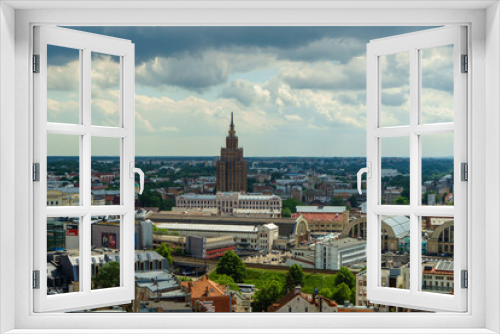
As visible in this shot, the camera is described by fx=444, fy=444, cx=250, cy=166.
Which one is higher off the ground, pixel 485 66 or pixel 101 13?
pixel 101 13

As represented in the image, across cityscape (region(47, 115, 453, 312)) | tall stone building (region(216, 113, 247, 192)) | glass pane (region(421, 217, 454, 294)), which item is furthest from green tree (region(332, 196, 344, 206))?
glass pane (region(421, 217, 454, 294))

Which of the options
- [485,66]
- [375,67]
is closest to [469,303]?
[485,66]

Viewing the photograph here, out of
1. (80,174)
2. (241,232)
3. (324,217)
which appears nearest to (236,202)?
(241,232)

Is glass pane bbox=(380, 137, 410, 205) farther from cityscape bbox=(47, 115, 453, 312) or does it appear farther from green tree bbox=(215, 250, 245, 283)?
green tree bbox=(215, 250, 245, 283)

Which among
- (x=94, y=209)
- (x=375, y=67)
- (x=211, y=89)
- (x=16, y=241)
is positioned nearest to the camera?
(x=16, y=241)

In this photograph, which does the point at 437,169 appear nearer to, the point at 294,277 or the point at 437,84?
the point at 437,84

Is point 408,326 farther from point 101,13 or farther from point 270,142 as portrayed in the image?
point 270,142

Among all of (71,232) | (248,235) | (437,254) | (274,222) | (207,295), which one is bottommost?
(207,295)
